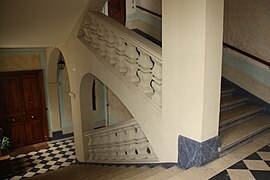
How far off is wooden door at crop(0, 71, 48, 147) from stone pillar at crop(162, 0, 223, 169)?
5991 mm

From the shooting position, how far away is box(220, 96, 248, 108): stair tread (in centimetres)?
327

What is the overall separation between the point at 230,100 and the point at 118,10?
Result: 13.3 ft

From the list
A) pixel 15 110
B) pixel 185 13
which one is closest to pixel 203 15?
pixel 185 13

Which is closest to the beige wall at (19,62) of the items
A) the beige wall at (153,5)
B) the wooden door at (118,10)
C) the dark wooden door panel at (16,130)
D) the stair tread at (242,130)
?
the dark wooden door panel at (16,130)

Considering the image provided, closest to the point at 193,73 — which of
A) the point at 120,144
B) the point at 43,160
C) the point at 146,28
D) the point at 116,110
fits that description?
the point at 120,144

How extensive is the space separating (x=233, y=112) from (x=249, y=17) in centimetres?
157

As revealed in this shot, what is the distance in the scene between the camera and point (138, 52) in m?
2.87

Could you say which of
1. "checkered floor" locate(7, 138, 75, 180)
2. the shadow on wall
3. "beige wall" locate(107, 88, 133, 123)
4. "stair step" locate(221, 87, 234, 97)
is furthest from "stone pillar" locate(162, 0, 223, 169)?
"beige wall" locate(107, 88, 133, 123)

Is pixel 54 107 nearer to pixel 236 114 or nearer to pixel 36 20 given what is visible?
pixel 36 20

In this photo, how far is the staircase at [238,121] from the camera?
8.12 feet

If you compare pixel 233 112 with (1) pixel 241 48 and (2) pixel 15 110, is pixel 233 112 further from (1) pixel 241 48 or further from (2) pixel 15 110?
(2) pixel 15 110

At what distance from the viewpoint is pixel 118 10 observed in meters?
6.28

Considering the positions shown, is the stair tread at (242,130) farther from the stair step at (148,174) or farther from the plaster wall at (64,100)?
the plaster wall at (64,100)

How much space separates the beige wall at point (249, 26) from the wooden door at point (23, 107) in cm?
559
